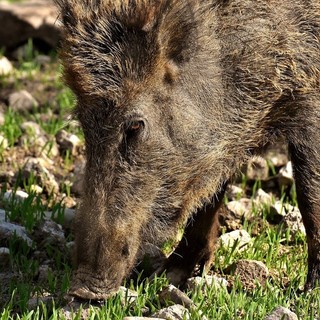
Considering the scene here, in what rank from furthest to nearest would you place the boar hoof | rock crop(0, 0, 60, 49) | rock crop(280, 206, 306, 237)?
rock crop(0, 0, 60, 49) → rock crop(280, 206, 306, 237) → the boar hoof

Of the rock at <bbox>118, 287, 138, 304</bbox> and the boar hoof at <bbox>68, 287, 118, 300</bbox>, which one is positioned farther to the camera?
the rock at <bbox>118, 287, 138, 304</bbox>

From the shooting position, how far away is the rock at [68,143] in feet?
25.5

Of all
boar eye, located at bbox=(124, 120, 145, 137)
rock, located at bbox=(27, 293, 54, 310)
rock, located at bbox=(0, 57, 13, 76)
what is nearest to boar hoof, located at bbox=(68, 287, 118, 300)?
rock, located at bbox=(27, 293, 54, 310)

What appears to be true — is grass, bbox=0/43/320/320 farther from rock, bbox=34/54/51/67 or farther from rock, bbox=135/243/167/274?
rock, bbox=34/54/51/67

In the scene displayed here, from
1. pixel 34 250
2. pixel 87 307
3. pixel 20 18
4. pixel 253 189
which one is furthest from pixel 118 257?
pixel 20 18

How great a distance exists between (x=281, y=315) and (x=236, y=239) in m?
1.32

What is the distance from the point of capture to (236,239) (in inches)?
248

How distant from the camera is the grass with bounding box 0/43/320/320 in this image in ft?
17.1

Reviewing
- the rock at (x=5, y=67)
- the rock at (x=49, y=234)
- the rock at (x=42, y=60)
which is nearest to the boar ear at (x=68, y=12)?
the rock at (x=49, y=234)

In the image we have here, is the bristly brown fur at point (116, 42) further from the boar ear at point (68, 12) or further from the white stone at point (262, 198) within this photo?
the white stone at point (262, 198)

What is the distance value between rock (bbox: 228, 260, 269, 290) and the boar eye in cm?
112

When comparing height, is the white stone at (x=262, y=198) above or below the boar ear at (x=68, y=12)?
below

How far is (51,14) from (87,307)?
539 cm

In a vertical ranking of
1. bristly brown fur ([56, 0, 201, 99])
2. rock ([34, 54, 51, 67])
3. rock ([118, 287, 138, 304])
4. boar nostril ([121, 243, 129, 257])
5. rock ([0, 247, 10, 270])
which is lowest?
rock ([0, 247, 10, 270])
